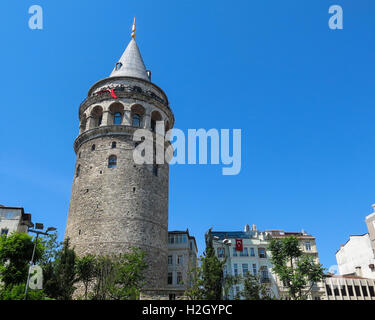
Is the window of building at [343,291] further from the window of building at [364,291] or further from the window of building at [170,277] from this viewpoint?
the window of building at [170,277]

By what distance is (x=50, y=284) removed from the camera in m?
21.4

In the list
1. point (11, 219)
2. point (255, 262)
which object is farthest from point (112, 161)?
point (255, 262)

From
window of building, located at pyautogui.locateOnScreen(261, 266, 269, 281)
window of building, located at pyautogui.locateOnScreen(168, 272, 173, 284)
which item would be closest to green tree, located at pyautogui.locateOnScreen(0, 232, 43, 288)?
window of building, located at pyautogui.locateOnScreen(168, 272, 173, 284)

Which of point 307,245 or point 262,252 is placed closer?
point 262,252

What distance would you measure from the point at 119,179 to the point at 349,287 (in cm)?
2840

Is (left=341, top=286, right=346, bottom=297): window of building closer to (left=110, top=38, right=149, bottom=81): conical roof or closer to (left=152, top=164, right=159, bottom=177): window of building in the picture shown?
(left=152, top=164, right=159, bottom=177): window of building

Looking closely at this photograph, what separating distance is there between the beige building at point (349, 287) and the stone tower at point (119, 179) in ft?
62.9

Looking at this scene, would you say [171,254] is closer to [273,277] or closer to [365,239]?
[273,277]

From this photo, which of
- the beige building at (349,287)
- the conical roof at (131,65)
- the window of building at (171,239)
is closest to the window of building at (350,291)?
the beige building at (349,287)

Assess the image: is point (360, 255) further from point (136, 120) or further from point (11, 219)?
point (11, 219)

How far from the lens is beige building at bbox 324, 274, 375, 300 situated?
37.0m

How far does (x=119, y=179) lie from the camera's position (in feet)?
102

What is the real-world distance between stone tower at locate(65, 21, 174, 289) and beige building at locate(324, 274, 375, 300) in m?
19.2
